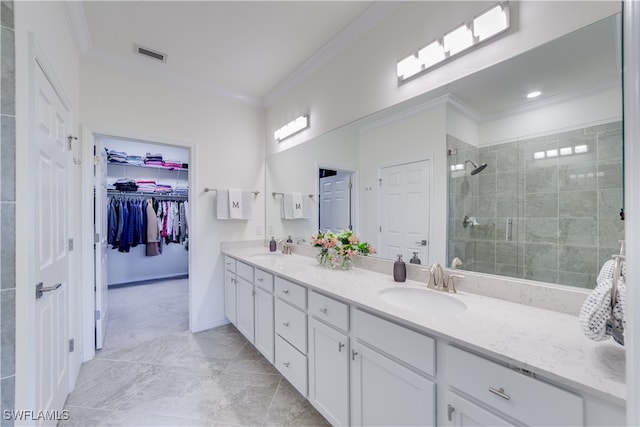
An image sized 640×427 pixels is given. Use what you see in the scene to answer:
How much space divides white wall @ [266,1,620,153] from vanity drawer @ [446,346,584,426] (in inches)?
52.9

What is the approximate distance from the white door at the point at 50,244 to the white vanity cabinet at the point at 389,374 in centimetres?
148

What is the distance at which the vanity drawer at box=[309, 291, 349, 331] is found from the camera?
4.44ft

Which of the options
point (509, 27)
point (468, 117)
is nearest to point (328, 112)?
point (468, 117)

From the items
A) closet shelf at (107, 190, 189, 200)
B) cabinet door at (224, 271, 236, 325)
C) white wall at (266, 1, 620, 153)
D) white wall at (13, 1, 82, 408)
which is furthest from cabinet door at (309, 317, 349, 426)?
closet shelf at (107, 190, 189, 200)

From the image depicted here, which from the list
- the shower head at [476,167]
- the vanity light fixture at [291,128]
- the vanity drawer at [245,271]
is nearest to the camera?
the shower head at [476,167]

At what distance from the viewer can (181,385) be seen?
1954 mm

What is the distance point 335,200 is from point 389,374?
1.45 meters

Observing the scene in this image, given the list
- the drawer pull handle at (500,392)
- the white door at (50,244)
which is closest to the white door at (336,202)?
the drawer pull handle at (500,392)

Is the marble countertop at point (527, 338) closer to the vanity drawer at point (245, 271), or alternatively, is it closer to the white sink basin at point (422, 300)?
the white sink basin at point (422, 300)

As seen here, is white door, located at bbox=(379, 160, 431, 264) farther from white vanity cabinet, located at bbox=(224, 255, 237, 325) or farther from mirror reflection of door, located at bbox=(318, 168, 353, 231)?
white vanity cabinet, located at bbox=(224, 255, 237, 325)

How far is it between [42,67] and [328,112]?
1.80 meters

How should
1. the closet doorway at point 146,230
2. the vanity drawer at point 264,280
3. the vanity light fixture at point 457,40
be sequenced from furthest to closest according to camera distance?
the closet doorway at point 146,230, the vanity drawer at point 264,280, the vanity light fixture at point 457,40

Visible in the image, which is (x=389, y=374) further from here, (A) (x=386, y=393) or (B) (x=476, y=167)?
(B) (x=476, y=167)

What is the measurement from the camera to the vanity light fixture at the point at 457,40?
1.26 meters
